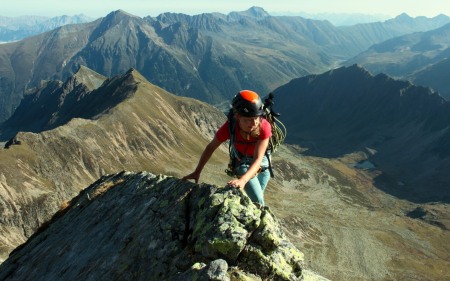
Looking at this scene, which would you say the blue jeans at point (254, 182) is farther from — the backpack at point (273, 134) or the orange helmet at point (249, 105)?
the orange helmet at point (249, 105)

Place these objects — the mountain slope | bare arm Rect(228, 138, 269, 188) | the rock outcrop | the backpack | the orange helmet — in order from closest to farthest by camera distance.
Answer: the rock outcrop
bare arm Rect(228, 138, 269, 188)
the orange helmet
the backpack
the mountain slope

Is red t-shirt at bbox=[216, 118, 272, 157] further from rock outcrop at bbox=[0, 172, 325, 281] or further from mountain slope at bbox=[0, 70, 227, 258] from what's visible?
mountain slope at bbox=[0, 70, 227, 258]

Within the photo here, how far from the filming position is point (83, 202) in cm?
3095

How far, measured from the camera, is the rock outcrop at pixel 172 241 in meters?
14.4

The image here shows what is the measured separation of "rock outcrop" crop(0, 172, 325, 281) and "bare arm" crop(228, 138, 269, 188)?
0.59 metres

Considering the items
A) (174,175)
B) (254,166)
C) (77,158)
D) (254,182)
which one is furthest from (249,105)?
(174,175)

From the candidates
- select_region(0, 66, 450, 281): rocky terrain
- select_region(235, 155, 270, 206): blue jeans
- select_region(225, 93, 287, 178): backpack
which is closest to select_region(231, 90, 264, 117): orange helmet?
select_region(225, 93, 287, 178): backpack

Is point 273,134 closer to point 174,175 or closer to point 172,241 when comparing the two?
point 172,241

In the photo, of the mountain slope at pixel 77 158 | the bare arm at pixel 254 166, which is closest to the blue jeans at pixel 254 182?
the bare arm at pixel 254 166

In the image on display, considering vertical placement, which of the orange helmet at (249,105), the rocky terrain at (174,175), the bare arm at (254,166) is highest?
the orange helmet at (249,105)

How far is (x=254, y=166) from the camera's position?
1563cm

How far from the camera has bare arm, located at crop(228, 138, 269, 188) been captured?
15.2 m

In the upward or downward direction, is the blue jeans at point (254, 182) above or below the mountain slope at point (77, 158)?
above

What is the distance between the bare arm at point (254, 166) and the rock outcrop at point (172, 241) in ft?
1.95
